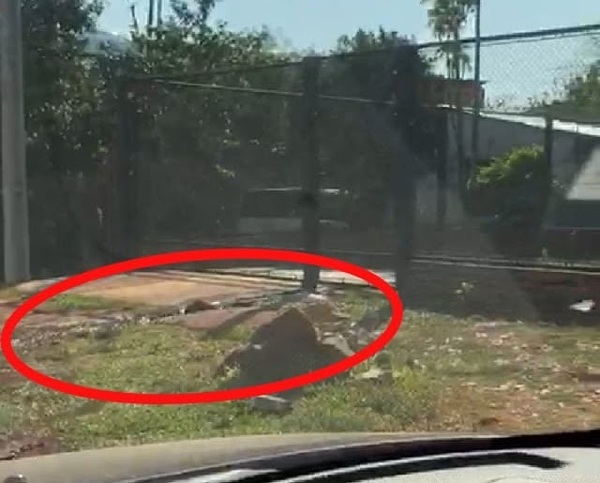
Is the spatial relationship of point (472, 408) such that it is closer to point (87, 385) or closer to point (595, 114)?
point (87, 385)

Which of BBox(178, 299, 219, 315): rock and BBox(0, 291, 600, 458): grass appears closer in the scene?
BBox(0, 291, 600, 458): grass

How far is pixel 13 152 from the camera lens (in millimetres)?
10258

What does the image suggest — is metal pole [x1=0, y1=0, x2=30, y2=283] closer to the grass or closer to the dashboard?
the grass

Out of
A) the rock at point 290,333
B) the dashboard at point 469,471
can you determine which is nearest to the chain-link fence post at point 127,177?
the rock at point 290,333

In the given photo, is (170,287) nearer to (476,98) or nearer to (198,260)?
(198,260)

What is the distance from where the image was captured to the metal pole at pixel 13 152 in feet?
33.2

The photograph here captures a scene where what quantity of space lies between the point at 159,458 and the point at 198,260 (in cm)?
804

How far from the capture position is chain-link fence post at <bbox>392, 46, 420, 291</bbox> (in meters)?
8.90

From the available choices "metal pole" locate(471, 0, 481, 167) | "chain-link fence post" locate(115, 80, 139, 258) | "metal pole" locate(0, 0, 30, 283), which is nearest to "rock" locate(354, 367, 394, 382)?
"metal pole" locate(471, 0, 481, 167)

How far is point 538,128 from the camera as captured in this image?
8469mm

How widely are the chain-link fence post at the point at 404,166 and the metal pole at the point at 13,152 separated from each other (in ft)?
11.2

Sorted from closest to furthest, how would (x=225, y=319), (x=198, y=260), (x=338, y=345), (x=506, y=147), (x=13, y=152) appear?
1. (x=338, y=345)
2. (x=225, y=319)
3. (x=506, y=147)
4. (x=13, y=152)
5. (x=198, y=260)

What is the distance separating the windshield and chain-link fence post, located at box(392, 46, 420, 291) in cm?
2

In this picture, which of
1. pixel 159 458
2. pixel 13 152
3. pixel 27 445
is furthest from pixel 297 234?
pixel 159 458
